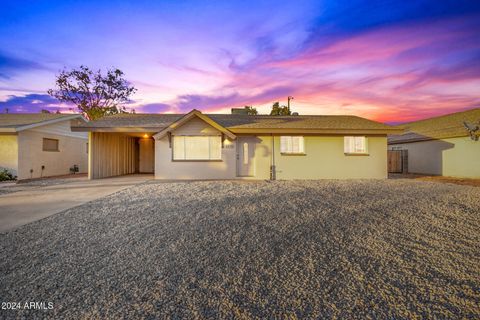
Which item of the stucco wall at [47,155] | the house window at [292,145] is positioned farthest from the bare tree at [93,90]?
the house window at [292,145]

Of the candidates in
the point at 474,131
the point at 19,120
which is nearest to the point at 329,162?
the point at 474,131

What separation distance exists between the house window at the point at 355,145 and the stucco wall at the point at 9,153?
19.1 m

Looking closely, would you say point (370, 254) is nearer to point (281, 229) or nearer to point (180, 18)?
point (281, 229)

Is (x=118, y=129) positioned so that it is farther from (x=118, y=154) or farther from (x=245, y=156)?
(x=245, y=156)

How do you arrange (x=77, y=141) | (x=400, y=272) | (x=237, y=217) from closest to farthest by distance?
(x=400, y=272), (x=237, y=217), (x=77, y=141)

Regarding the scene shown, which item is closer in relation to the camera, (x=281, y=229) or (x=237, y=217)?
(x=281, y=229)

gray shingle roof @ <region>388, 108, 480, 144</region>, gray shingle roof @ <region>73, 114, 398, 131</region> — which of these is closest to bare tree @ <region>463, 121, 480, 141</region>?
gray shingle roof @ <region>388, 108, 480, 144</region>

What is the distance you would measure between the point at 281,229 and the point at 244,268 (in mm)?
1688

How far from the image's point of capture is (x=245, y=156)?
13766mm

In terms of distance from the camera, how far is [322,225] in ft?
17.0

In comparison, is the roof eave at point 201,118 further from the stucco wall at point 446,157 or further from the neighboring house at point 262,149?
the stucco wall at point 446,157

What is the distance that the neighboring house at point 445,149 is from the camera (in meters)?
14.6

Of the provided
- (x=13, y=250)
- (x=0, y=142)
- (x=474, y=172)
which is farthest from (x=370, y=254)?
(x=0, y=142)

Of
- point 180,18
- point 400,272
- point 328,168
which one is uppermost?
point 180,18
